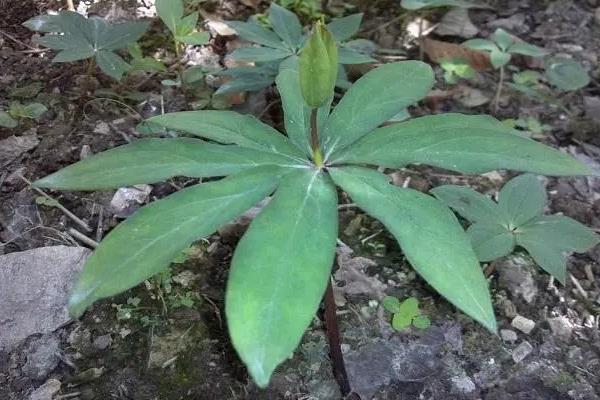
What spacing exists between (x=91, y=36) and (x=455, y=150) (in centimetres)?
138

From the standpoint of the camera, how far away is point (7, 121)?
2.02 metres

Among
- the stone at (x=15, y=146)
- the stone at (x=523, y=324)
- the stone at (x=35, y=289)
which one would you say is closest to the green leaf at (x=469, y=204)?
the stone at (x=523, y=324)

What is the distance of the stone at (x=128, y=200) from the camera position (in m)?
A: 1.87

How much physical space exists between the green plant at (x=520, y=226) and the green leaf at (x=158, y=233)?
26.5 inches

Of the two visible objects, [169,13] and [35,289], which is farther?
[169,13]

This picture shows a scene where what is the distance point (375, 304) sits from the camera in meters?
1.72

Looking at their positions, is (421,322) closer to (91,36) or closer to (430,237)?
(430,237)

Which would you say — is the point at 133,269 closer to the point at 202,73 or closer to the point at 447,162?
the point at 447,162

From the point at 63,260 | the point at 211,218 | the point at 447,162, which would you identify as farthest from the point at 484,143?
the point at 63,260

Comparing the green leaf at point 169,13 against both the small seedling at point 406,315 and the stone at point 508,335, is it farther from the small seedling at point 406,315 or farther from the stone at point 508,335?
the stone at point 508,335

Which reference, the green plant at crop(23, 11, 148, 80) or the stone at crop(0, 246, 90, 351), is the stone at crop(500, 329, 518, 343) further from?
the green plant at crop(23, 11, 148, 80)

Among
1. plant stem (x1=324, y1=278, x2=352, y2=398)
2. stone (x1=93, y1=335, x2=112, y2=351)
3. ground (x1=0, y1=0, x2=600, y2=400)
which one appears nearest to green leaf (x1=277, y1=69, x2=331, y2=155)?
plant stem (x1=324, y1=278, x2=352, y2=398)

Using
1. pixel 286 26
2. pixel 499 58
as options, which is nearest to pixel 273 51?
pixel 286 26

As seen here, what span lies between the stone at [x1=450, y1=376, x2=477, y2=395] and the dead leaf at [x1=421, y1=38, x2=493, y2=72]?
1373 mm
